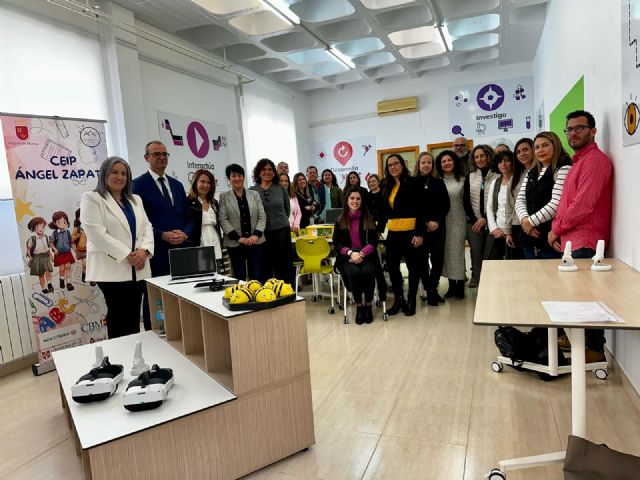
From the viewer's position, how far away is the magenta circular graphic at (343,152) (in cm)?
958

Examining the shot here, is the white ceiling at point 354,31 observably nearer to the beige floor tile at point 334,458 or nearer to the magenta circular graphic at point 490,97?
the magenta circular graphic at point 490,97

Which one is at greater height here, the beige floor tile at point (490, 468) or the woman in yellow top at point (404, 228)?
the woman in yellow top at point (404, 228)

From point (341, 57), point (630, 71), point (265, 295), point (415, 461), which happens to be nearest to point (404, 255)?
point (630, 71)

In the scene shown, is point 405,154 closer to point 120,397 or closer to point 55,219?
point 55,219

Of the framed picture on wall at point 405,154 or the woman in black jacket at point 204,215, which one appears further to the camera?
the framed picture on wall at point 405,154

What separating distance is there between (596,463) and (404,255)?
289 centimetres

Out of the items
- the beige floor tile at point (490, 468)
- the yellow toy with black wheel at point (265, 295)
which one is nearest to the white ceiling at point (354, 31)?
the yellow toy with black wheel at point (265, 295)

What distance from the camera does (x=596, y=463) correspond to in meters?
1.61

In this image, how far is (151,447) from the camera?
1.73 m

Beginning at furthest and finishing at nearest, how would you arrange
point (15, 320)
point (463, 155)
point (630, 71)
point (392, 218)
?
point (463, 155), point (392, 218), point (15, 320), point (630, 71)

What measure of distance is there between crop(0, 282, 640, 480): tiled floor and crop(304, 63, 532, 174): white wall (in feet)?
Answer: 20.2

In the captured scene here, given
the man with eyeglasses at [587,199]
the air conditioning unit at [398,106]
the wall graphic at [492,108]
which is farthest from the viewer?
the air conditioning unit at [398,106]

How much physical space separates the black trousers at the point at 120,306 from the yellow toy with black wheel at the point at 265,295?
1.58 m

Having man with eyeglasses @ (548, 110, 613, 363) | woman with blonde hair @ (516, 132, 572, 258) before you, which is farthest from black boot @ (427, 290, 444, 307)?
man with eyeglasses @ (548, 110, 613, 363)
